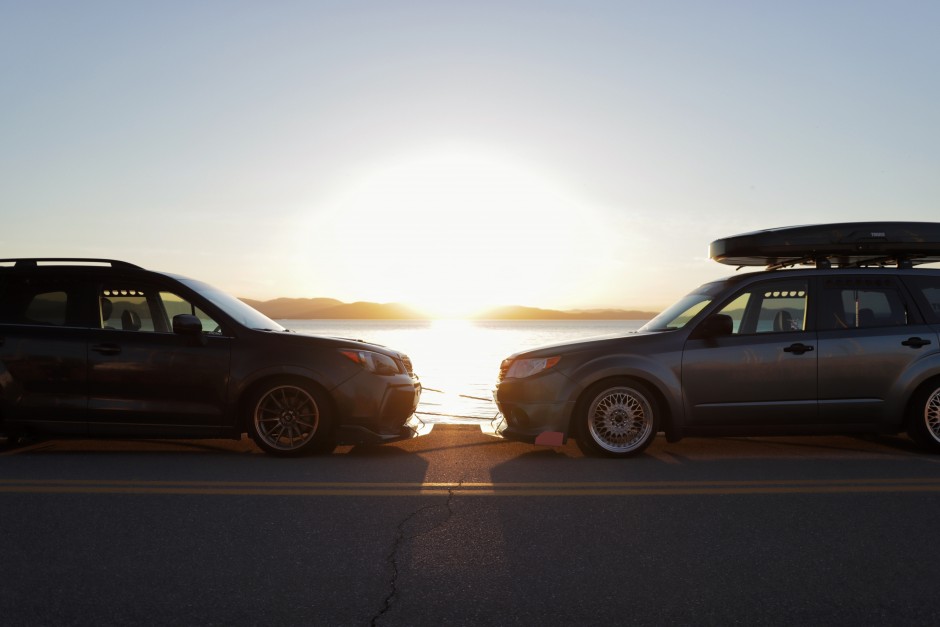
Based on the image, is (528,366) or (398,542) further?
(528,366)

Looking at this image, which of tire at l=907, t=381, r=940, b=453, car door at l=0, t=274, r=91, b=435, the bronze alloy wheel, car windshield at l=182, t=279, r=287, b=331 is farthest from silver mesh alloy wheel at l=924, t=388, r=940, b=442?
car door at l=0, t=274, r=91, b=435

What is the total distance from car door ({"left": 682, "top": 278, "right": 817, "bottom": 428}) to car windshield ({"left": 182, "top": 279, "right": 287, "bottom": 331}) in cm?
433

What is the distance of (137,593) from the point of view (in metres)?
4.05

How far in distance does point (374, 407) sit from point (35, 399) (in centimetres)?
329

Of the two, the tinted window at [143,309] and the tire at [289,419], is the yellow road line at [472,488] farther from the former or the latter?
the tinted window at [143,309]

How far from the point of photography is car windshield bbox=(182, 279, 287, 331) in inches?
335

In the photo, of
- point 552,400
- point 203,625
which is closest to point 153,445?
point 552,400

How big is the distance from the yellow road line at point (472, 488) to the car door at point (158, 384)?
1364 millimetres

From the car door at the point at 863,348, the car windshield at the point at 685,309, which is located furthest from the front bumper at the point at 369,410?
the car door at the point at 863,348

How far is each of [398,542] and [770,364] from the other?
472 cm

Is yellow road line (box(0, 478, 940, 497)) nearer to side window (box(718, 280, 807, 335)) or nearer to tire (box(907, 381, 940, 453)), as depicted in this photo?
tire (box(907, 381, 940, 453))

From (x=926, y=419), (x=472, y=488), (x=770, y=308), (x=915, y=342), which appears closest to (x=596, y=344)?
(x=770, y=308)

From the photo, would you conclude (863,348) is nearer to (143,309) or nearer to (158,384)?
(158,384)

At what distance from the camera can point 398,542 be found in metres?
4.94
